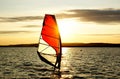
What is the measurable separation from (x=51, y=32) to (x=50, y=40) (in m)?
1.21

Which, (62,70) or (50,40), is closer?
(50,40)

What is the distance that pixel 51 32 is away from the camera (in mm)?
37312

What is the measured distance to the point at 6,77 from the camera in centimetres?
3800

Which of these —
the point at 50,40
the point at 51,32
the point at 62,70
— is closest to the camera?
the point at 51,32

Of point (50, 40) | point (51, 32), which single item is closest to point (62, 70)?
point (50, 40)

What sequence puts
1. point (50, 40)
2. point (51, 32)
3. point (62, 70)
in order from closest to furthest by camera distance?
point (51, 32) < point (50, 40) < point (62, 70)

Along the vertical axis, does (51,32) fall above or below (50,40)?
above

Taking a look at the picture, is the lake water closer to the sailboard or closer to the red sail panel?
the sailboard

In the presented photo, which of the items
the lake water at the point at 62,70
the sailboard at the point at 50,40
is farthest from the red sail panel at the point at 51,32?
the lake water at the point at 62,70

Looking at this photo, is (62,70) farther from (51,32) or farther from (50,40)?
(51,32)

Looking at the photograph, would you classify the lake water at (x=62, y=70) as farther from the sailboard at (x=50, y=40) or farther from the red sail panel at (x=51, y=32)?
the red sail panel at (x=51, y=32)

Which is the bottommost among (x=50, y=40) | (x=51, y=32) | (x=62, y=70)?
(x=62, y=70)

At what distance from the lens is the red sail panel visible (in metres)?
36.8

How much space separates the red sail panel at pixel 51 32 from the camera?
36812mm
